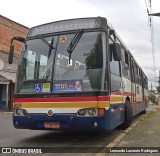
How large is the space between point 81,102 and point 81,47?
1.52 m

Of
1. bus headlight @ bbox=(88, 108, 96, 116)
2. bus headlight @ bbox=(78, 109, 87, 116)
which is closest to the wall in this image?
bus headlight @ bbox=(78, 109, 87, 116)

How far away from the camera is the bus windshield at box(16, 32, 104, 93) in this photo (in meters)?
9.08

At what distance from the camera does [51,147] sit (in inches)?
351

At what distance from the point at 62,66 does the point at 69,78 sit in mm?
416

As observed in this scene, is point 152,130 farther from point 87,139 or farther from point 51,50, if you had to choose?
point 51,50

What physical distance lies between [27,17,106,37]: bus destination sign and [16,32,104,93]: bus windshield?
24 centimetres

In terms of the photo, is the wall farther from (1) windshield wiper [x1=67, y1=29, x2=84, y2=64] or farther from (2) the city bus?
(1) windshield wiper [x1=67, y1=29, x2=84, y2=64]

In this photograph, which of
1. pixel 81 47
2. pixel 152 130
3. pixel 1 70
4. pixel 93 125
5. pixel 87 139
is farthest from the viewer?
pixel 1 70

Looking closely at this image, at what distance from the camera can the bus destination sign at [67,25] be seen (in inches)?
381

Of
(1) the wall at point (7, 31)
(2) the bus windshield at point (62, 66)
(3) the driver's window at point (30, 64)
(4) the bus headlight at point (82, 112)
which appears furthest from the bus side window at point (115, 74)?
(1) the wall at point (7, 31)

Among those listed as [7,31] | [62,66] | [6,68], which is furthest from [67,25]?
[7,31]

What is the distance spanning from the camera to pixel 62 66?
939 centimetres

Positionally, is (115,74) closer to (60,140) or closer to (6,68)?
(60,140)

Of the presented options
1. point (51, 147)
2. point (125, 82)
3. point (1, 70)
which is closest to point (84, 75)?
point (51, 147)
